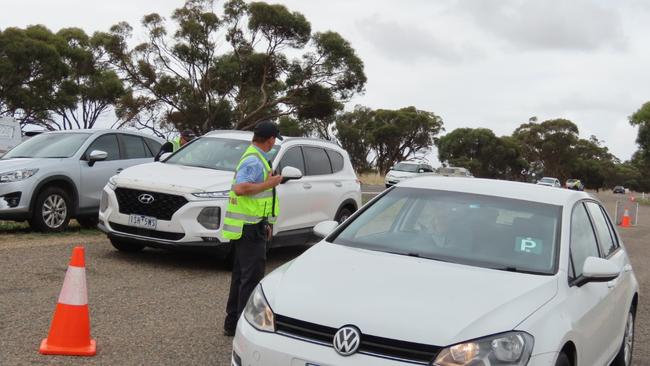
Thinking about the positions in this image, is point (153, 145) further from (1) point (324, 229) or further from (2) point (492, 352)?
(2) point (492, 352)

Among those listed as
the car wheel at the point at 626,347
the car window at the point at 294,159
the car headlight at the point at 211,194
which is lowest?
the car wheel at the point at 626,347

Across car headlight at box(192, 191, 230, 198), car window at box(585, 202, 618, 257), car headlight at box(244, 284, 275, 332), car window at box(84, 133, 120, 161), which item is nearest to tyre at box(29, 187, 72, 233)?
car window at box(84, 133, 120, 161)

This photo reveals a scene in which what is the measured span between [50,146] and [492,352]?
9.72 m

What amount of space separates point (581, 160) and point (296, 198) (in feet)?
296

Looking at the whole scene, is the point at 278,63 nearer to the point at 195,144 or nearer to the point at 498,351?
the point at 195,144

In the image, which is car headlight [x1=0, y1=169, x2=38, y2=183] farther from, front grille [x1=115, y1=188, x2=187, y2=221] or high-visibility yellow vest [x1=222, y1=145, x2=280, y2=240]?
high-visibility yellow vest [x1=222, y1=145, x2=280, y2=240]

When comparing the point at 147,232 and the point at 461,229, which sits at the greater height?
the point at 461,229

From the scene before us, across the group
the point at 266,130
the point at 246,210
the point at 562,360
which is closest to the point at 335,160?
the point at 266,130

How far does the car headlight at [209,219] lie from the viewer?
8.32m

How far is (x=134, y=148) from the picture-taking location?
12.2 meters

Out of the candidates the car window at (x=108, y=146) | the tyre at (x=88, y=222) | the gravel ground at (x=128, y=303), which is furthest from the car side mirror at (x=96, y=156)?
the tyre at (x=88, y=222)

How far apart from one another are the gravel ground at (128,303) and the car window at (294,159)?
140cm

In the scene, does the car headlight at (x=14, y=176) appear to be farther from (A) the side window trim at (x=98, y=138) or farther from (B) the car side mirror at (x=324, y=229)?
(B) the car side mirror at (x=324, y=229)

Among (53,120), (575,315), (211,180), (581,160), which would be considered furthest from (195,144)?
(581,160)
